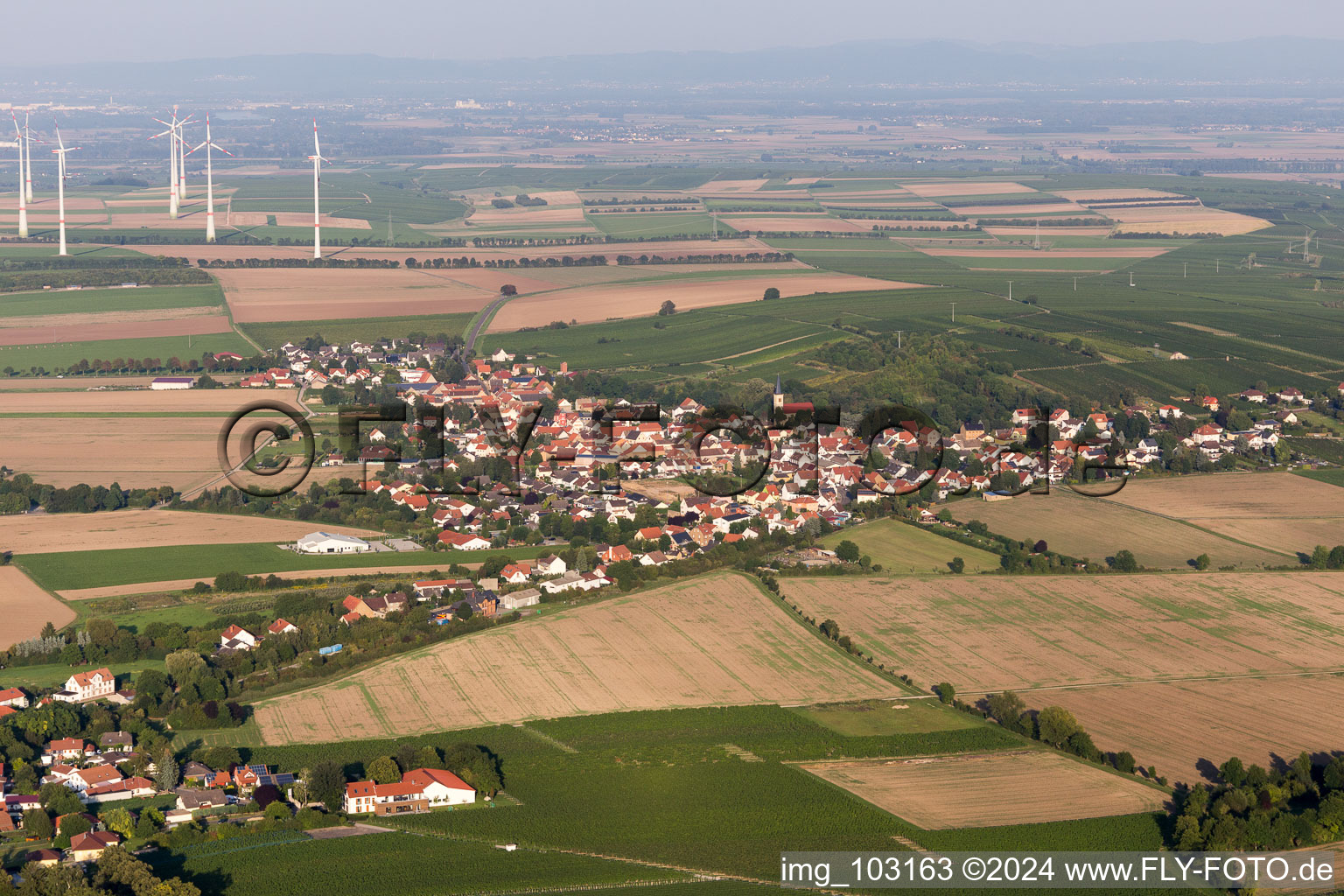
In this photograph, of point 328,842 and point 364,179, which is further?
point 364,179

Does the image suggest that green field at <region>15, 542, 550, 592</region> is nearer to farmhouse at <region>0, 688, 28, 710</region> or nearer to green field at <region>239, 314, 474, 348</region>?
farmhouse at <region>0, 688, 28, 710</region>

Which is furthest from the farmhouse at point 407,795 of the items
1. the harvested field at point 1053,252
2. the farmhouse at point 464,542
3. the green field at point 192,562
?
the harvested field at point 1053,252

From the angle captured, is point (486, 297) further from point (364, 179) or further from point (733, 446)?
point (364, 179)

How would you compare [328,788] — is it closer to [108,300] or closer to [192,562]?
[192,562]

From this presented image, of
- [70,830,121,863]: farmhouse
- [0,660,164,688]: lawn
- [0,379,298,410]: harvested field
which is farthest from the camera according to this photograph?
[0,379,298,410]: harvested field

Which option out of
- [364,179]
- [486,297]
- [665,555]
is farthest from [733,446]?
[364,179]

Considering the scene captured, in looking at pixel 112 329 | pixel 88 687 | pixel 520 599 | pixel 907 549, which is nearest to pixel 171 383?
pixel 112 329

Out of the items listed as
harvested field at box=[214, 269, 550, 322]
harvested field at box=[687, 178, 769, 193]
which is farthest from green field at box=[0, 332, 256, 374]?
harvested field at box=[687, 178, 769, 193]
